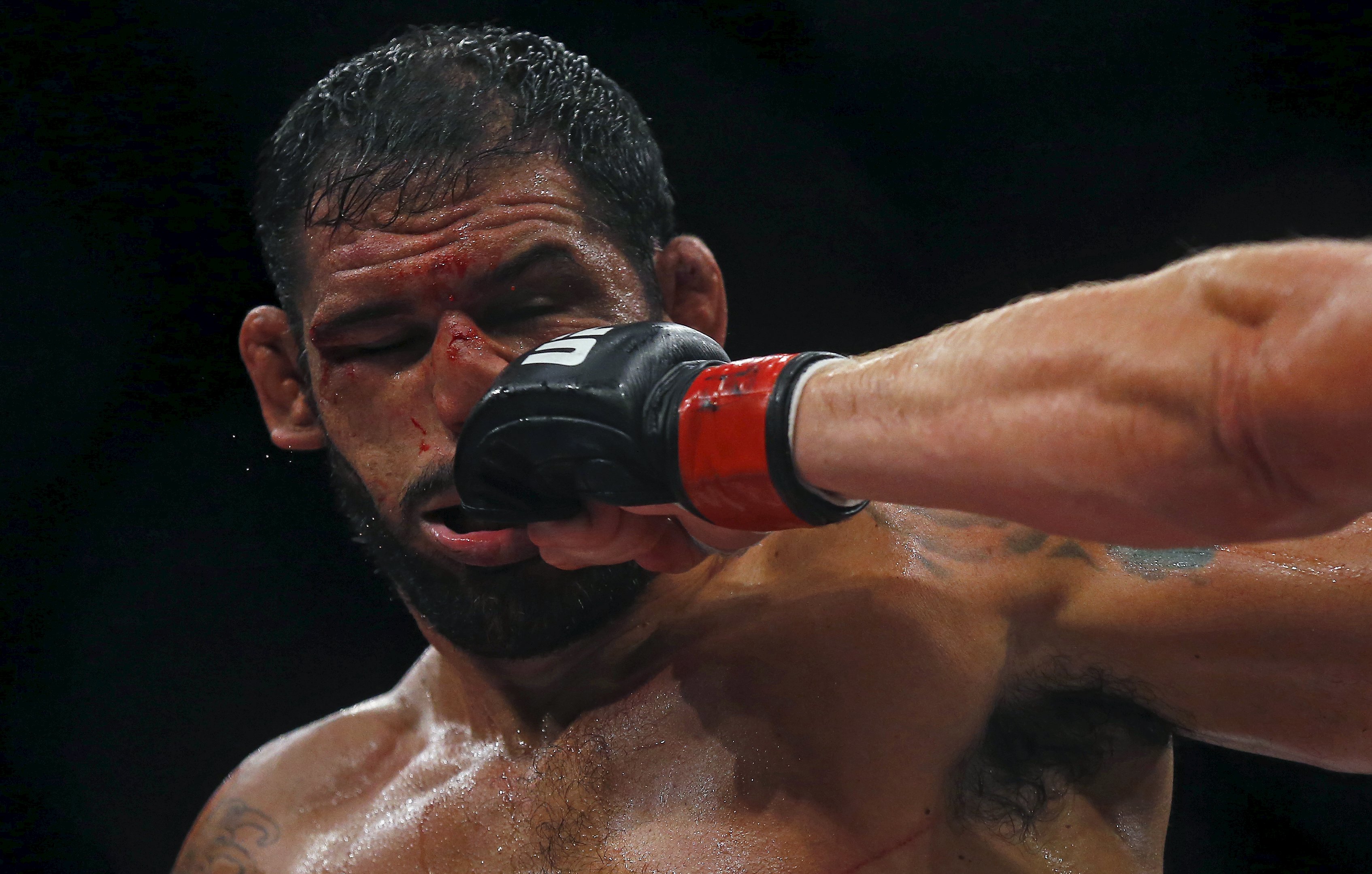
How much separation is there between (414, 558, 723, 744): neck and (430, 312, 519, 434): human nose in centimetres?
36

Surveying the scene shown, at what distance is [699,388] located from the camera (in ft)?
3.24

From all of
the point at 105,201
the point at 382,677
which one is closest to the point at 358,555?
the point at 382,677

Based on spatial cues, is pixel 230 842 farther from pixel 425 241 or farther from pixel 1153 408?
pixel 1153 408

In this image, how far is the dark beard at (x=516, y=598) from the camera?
4.96ft

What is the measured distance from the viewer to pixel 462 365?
139cm

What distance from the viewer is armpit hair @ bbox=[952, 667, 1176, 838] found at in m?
1.31

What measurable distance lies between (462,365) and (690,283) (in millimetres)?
454

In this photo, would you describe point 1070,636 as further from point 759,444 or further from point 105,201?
point 105,201

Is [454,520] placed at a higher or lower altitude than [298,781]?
higher

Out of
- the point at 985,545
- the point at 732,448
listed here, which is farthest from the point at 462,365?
the point at 985,545

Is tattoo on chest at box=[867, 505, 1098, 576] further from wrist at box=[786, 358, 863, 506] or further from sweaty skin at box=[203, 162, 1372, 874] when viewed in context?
wrist at box=[786, 358, 863, 506]

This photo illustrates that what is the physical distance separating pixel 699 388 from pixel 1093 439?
0.35 m

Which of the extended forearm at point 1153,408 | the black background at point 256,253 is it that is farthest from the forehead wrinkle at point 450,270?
the black background at point 256,253

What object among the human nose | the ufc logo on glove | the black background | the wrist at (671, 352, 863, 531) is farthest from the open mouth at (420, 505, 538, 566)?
the black background
